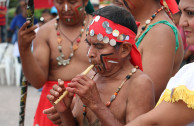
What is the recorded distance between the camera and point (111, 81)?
2416mm

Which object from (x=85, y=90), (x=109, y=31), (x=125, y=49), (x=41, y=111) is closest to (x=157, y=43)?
(x=125, y=49)

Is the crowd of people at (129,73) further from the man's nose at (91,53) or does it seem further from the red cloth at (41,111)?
the red cloth at (41,111)

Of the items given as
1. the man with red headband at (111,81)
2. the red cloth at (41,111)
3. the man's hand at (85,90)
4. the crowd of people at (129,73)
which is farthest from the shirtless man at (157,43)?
the red cloth at (41,111)

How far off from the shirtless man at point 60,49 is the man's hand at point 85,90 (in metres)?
1.34

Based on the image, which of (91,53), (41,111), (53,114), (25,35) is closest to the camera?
(91,53)

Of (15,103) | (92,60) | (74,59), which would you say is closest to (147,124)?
(92,60)

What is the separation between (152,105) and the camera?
7.45 feet

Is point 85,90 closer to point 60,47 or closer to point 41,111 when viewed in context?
point 60,47

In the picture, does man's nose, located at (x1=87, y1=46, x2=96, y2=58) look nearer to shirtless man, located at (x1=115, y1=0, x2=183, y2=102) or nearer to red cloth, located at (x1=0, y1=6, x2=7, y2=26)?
shirtless man, located at (x1=115, y1=0, x2=183, y2=102)

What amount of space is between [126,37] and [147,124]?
0.78 meters

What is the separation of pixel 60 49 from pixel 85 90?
60.8 inches

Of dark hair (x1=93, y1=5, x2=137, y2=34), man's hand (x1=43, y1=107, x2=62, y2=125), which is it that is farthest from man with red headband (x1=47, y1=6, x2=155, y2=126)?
man's hand (x1=43, y1=107, x2=62, y2=125)

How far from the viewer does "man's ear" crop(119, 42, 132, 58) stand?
2398 millimetres

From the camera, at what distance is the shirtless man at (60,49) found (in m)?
3.57
